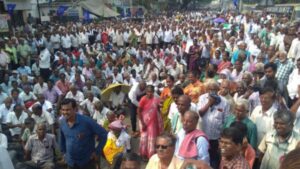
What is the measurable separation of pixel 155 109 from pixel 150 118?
19cm

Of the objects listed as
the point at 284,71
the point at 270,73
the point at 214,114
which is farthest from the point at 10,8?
the point at 214,114

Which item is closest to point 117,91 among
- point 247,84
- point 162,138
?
→ point 247,84

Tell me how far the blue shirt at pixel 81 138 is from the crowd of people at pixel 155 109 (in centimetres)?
1

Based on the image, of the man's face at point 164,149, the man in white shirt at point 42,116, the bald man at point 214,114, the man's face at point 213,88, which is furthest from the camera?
the man in white shirt at point 42,116

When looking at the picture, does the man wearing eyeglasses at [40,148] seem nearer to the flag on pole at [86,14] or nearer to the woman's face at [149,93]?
the woman's face at [149,93]

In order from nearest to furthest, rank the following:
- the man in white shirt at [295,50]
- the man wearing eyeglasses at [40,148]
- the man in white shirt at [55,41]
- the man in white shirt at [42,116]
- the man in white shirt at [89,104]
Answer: the man wearing eyeglasses at [40,148] < the man in white shirt at [42,116] < the man in white shirt at [89,104] < the man in white shirt at [295,50] < the man in white shirt at [55,41]

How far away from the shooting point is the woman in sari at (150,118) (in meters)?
5.81

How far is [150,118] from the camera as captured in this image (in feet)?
19.2

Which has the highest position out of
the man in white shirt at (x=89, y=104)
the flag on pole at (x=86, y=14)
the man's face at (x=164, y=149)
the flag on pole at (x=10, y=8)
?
the flag on pole at (x=10, y=8)

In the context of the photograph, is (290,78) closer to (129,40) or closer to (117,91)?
(117,91)

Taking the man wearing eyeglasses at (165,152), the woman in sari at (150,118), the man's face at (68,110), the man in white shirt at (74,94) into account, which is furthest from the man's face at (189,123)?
the man in white shirt at (74,94)

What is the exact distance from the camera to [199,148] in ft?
10.3

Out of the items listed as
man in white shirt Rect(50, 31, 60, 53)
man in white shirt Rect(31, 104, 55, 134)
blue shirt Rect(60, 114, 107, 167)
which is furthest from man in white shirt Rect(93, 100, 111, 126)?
man in white shirt Rect(50, 31, 60, 53)

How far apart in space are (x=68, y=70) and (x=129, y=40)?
707 cm
